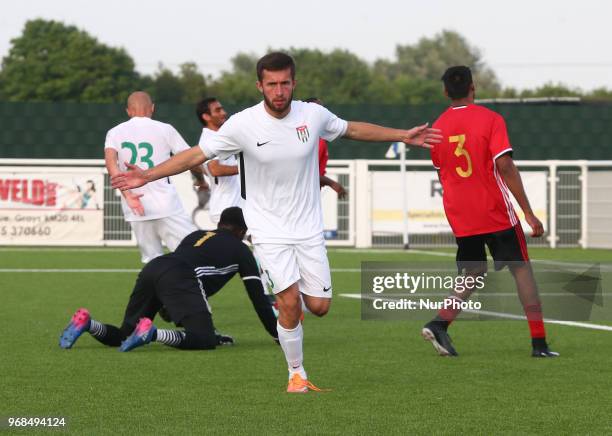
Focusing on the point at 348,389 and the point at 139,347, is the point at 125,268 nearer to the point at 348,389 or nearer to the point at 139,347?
the point at 139,347

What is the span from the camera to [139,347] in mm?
10422

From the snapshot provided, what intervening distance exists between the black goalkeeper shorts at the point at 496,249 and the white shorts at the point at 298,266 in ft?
6.96

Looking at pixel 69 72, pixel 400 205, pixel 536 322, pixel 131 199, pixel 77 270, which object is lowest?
pixel 77 270

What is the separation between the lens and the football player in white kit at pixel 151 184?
1236 cm

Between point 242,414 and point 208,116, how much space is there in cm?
643

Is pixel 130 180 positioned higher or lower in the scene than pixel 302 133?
lower

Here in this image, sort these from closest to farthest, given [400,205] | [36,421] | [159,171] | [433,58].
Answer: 1. [36,421]
2. [159,171]
3. [400,205]
4. [433,58]

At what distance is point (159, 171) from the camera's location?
769 centimetres

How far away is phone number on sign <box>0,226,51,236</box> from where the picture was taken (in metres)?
24.5

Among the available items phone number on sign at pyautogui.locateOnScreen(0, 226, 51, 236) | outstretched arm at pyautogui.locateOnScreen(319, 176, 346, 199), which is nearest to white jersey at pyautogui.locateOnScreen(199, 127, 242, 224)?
outstretched arm at pyautogui.locateOnScreen(319, 176, 346, 199)

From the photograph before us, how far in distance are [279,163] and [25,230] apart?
1755 cm

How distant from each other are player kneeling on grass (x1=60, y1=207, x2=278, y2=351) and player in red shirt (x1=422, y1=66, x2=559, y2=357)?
161 cm

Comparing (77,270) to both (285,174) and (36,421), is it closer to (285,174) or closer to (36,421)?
(285,174)

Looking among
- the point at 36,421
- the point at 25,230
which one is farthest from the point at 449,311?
the point at 25,230
